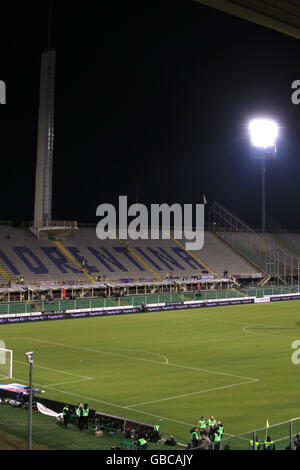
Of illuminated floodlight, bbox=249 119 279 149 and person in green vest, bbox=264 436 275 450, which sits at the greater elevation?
illuminated floodlight, bbox=249 119 279 149

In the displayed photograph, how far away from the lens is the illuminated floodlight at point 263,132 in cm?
7725

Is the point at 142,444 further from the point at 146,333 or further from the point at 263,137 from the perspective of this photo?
the point at 263,137

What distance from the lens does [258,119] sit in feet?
253

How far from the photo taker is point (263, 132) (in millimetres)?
77875

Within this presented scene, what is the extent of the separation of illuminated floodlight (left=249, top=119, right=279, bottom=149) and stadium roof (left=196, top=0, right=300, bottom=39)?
2721 inches

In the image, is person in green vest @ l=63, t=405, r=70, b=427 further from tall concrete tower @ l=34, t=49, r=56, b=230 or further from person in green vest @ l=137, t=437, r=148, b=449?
tall concrete tower @ l=34, t=49, r=56, b=230

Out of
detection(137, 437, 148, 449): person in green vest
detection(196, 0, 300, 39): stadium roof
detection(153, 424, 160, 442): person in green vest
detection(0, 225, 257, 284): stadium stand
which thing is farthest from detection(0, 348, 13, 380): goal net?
detection(0, 225, 257, 284): stadium stand

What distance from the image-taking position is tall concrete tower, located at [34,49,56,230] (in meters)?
55.1

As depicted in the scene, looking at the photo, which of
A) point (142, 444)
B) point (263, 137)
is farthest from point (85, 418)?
point (263, 137)

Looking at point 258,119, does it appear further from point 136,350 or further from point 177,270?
point 136,350

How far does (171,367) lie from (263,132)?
2186 inches

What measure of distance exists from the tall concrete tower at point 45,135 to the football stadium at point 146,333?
5.3 inches

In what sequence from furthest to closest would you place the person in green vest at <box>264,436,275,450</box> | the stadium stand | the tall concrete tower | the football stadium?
1. the stadium stand
2. the tall concrete tower
3. the football stadium
4. the person in green vest at <box>264,436,275,450</box>
